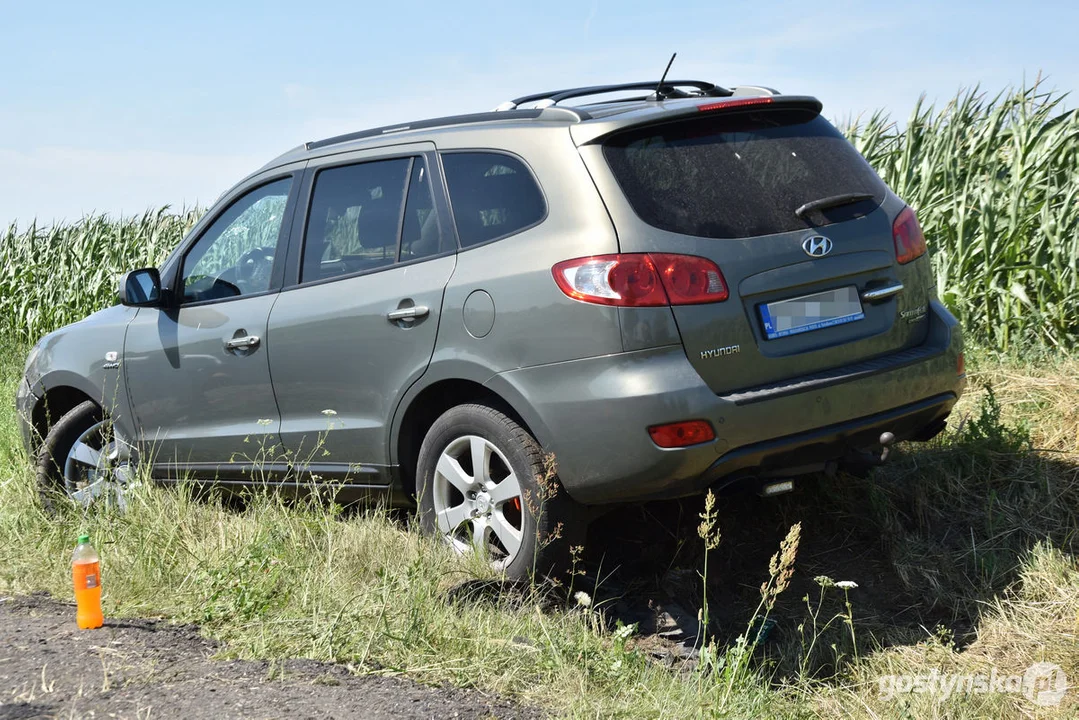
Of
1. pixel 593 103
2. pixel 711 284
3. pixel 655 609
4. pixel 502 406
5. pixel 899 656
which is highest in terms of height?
pixel 593 103

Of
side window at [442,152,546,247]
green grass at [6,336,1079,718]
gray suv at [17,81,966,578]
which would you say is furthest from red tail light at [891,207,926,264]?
side window at [442,152,546,247]

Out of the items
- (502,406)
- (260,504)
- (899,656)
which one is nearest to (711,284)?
(502,406)

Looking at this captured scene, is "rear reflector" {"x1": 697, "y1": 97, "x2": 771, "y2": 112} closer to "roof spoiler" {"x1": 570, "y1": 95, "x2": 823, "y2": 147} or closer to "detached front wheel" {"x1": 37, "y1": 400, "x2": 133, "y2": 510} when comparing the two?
"roof spoiler" {"x1": 570, "y1": 95, "x2": 823, "y2": 147}

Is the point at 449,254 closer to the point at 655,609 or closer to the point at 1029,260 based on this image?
the point at 655,609

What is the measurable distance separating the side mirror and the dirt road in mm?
2205

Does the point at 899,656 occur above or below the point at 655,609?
below

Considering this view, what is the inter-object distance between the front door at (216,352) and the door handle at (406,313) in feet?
3.08

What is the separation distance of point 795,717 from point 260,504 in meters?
2.79

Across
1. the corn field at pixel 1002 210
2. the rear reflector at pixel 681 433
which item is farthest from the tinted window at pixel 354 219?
the corn field at pixel 1002 210

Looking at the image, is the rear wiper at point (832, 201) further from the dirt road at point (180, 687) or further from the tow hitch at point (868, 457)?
the dirt road at point (180, 687)

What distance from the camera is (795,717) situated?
3.75m

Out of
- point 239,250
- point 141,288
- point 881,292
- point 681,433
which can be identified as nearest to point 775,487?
point 681,433

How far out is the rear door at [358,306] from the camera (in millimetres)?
4746

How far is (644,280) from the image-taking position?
13.3 ft
